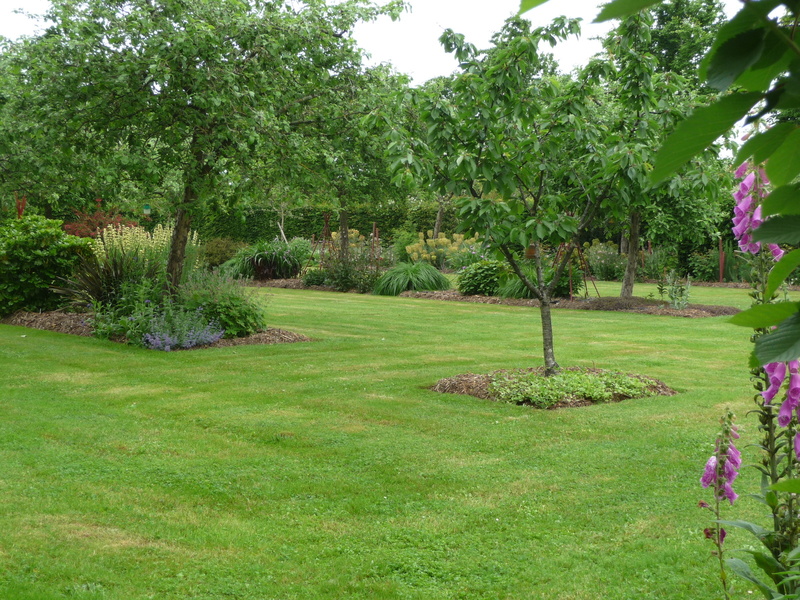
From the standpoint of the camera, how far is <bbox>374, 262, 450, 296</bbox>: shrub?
18375 millimetres

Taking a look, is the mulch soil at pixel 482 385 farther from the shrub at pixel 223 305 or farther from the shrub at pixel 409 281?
the shrub at pixel 409 281

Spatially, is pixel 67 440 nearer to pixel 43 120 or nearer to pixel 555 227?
pixel 555 227

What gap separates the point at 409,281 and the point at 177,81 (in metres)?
10.4

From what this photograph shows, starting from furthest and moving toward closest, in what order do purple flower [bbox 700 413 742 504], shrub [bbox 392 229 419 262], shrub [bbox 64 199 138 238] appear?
shrub [bbox 392 229 419 262]
shrub [bbox 64 199 138 238]
purple flower [bbox 700 413 742 504]

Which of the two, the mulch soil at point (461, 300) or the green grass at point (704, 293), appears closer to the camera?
the mulch soil at point (461, 300)

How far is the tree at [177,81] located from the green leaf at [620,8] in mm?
8145

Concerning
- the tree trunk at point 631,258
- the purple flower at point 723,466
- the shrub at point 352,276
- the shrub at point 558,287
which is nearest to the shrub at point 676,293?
the tree trunk at point 631,258

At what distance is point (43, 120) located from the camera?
8844 millimetres

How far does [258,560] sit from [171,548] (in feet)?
1.45

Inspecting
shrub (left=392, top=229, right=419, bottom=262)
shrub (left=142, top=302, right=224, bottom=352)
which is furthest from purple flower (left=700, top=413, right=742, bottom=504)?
shrub (left=392, top=229, right=419, bottom=262)

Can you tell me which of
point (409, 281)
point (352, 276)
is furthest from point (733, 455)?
point (352, 276)

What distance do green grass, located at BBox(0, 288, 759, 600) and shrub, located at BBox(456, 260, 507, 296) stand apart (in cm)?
845

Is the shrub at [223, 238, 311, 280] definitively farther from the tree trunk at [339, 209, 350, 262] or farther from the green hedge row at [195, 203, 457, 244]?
the green hedge row at [195, 203, 457, 244]

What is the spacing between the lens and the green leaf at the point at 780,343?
540mm
